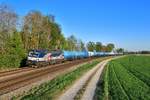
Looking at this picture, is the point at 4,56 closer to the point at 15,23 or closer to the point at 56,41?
the point at 15,23

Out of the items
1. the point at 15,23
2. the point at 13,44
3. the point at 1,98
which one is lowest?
the point at 1,98

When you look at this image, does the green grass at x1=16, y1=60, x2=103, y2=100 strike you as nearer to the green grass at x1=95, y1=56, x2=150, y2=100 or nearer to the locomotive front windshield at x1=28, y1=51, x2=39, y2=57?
the green grass at x1=95, y1=56, x2=150, y2=100

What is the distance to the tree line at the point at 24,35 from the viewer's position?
165ft

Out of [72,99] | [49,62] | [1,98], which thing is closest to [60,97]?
[72,99]

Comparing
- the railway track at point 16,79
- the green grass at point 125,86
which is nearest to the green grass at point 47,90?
the railway track at point 16,79

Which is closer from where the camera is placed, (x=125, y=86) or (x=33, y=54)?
(x=125, y=86)

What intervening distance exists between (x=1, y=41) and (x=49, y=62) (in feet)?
31.0

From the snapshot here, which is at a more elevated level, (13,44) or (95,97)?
(13,44)

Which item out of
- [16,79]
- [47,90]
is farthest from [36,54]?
[47,90]

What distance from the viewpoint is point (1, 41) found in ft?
180

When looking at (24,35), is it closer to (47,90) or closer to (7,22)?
(7,22)

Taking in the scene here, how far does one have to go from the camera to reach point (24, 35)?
9200cm

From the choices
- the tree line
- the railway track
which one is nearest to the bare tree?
the tree line

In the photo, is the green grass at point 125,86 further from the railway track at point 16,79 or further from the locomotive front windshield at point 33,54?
the locomotive front windshield at point 33,54
